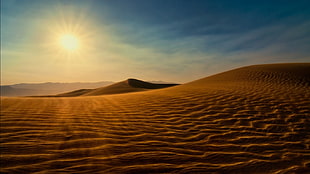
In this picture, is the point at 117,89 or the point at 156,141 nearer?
the point at 156,141

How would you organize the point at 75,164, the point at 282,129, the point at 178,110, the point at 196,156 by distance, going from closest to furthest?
the point at 75,164 < the point at 196,156 < the point at 282,129 < the point at 178,110

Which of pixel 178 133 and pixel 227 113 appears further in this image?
pixel 227 113

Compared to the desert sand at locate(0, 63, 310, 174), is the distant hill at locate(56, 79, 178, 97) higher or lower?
higher

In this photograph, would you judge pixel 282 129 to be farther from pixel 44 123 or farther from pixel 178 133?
pixel 44 123

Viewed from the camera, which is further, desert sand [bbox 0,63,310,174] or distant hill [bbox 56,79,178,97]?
distant hill [bbox 56,79,178,97]

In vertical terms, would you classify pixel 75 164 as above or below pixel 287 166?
above

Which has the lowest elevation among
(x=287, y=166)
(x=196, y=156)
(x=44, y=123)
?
(x=287, y=166)

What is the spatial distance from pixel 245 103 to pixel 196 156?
4904 millimetres

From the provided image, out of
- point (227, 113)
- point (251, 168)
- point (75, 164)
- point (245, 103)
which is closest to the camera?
point (75, 164)

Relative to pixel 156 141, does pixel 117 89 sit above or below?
above

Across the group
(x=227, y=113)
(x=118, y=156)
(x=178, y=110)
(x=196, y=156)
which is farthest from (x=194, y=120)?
(x=118, y=156)

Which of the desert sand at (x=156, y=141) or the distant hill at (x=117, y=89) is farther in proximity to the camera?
the distant hill at (x=117, y=89)

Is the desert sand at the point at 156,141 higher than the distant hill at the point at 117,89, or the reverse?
the distant hill at the point at 117,89

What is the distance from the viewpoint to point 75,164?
105 inches
